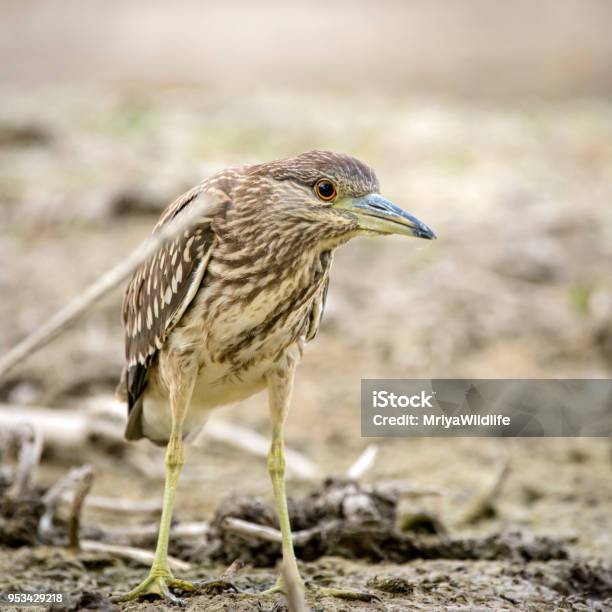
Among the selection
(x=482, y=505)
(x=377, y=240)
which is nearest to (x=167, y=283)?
(x=482, y=505)

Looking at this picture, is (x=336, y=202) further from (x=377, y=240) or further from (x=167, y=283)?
(x=377, y=240)

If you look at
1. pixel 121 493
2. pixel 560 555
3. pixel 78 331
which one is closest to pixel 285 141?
pixel 78 331

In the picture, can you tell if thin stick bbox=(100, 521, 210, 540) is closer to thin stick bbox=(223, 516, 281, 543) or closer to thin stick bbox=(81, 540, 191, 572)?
thin stick bbox=(81, 540, 191, 572)

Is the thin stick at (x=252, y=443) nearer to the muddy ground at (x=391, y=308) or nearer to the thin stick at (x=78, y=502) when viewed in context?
the muddy ground at (x=391, y=308)

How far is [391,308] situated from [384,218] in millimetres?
4931

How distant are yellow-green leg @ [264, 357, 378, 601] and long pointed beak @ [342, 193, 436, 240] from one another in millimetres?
792

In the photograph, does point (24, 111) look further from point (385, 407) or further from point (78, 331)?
point (385, 407)

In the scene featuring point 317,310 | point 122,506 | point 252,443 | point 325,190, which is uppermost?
point 325,190

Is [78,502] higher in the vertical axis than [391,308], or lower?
lower

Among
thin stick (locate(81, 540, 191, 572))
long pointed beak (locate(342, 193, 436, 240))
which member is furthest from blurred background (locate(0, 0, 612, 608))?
long pointed beak (locate(342, 193, 436, 240))

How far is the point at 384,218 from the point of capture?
445 cm

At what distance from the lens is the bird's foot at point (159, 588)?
4.45 meters

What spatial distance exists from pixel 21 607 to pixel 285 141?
29.8 feet

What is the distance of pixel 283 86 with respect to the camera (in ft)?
57.8
